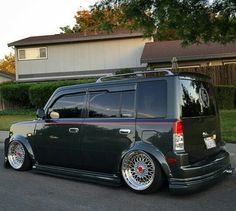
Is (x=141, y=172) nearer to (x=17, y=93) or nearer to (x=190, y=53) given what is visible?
(x=17, y=93)

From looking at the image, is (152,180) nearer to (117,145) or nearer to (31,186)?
(117,145)

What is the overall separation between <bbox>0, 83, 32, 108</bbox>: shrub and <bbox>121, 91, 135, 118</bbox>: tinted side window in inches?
732

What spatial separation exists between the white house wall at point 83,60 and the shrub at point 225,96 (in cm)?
1158

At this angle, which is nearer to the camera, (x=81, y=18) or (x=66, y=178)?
(x=66, y=178)

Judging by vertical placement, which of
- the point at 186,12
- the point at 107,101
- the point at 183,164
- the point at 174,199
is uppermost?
the point at 186,12

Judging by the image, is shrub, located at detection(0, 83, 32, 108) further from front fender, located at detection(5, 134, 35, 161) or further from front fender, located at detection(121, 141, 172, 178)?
front fender, located at detection(121, 141, 172, 178)

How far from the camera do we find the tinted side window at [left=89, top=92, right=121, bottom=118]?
6983mm

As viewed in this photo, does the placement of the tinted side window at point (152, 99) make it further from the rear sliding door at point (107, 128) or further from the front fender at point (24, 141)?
the front fender at point (24, 141)

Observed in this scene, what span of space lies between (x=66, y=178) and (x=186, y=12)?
5.96m

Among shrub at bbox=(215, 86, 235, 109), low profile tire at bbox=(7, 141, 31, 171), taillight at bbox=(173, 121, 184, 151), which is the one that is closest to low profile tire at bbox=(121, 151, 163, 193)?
taillight at bbox=(173, 121, 184, 151)

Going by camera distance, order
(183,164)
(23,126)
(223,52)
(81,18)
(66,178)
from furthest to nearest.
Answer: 1. (81,18)
2. (223,52)
3. (23,126)
4. (66,178)
5. (183,164)

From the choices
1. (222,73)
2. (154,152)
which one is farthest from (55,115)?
(222,73)

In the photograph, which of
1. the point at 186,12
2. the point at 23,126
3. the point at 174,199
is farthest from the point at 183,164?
the point at 186,12

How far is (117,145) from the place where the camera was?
6762 millimetres
